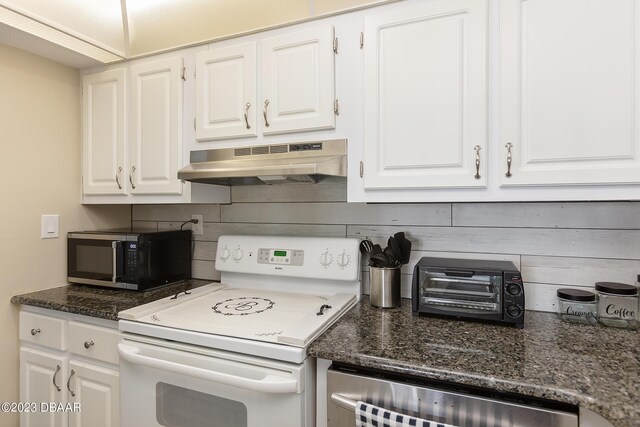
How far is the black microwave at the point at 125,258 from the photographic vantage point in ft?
5.76

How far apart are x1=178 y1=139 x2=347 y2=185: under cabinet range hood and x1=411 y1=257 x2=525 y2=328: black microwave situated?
538 millimetres

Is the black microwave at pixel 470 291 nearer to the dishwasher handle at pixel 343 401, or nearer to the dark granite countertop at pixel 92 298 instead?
→ the dishwasher handle at pixel 343 401

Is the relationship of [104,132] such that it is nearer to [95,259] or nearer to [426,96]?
[95,259]

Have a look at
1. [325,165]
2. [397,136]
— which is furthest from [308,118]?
[397,136]

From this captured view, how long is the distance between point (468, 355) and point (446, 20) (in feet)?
3.72

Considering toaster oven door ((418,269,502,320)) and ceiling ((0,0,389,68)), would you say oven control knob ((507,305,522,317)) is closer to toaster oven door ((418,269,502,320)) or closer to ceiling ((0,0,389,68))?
toaster oven door ((418,269,502,320))

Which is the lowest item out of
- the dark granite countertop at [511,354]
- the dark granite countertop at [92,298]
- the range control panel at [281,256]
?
the dark granite countertop at [511,354]

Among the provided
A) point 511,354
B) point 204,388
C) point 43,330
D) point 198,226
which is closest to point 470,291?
point 511,354

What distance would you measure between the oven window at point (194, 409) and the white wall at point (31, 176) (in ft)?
3.16

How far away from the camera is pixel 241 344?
45.3 inches

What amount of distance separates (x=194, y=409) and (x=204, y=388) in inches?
5.0

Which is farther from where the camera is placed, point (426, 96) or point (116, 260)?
point (116, 260)

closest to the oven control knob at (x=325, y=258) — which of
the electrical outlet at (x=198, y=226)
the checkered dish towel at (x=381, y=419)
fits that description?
the checkered dish towel at (x=381, y=419)

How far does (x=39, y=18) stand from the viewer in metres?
1.50
